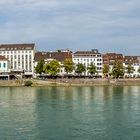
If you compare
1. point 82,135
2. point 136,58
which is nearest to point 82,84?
point 136,58

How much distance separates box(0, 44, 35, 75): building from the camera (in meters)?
149

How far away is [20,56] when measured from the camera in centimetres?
15200

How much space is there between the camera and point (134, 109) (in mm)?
49781

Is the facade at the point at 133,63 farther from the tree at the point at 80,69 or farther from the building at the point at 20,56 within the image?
the building at the point at 20,56

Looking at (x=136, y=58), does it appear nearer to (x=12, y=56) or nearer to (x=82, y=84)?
(x=12, y=56)

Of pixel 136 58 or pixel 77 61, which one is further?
A: pixel 136 58

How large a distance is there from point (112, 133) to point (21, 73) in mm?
112453

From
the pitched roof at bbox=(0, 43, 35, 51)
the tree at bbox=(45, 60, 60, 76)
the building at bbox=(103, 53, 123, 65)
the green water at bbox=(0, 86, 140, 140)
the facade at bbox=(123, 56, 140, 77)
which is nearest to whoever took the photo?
the green water at bbox=(0, 86, 140, 140)

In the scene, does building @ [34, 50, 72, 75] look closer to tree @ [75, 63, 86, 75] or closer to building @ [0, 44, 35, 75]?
building @ [0, 44, 35, 75]

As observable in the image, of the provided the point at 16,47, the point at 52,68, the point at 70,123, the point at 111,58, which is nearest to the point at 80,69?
the point at 52,68

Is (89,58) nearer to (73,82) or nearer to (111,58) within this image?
(111,58)

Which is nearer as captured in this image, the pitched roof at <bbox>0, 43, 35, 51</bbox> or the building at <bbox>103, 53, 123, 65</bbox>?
the pitched roof at <bbox>0, 43, 35, 51</bbox>

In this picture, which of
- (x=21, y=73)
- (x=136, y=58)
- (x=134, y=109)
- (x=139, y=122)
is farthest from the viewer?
(x=136, y=58)

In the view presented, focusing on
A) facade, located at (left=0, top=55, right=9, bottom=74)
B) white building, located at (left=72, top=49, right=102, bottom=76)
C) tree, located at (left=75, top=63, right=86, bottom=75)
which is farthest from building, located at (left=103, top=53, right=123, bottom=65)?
facade, located at (left=0, top=55, right=9, bottom=74)
